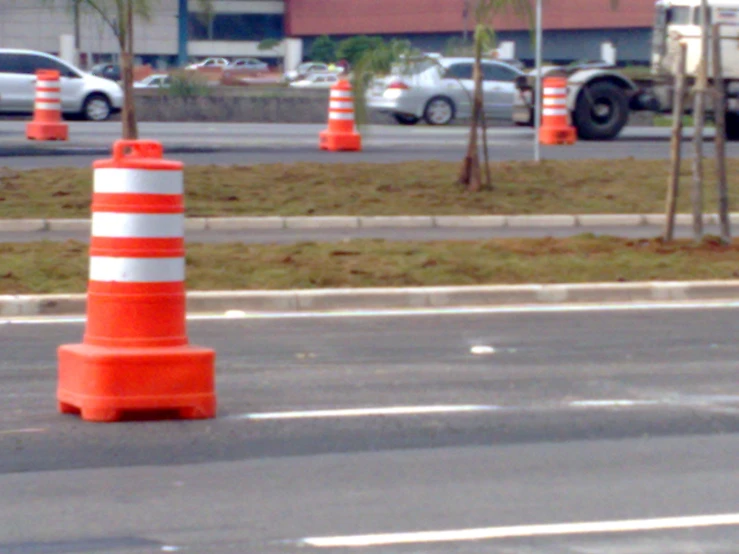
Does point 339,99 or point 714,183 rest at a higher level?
point 339,99

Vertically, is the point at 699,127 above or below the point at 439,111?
below

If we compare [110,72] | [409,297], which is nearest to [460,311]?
[409,297]

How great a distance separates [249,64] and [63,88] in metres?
55.6

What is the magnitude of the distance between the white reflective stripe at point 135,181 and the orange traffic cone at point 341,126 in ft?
46.9

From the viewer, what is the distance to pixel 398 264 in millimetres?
11133

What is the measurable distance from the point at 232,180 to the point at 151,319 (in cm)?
966

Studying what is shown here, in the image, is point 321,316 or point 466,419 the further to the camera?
point 321,316

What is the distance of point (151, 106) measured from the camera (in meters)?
31.4

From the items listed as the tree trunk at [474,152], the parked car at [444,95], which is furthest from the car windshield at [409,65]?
the parked car at [444,95]

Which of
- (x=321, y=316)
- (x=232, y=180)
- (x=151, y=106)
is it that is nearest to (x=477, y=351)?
(x=321, y=316)

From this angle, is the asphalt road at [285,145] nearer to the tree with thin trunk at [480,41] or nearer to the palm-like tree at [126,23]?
the palm-like tree at [126,23]

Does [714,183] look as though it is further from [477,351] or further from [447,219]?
[477,351]

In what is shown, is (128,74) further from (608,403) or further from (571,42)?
(571,42)

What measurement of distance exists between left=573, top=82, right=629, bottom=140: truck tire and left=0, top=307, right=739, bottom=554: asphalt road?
15996 mm
